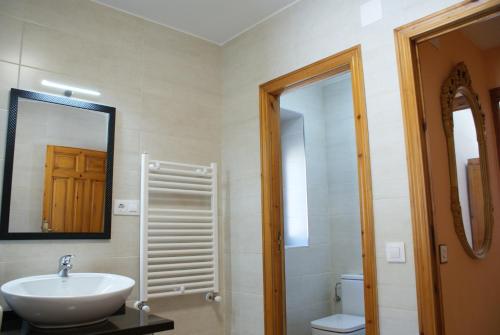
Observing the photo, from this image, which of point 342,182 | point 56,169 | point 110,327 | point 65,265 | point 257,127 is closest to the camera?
point 110,327

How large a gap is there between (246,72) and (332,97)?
1418mm

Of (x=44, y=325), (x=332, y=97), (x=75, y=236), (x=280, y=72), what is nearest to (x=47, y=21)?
(x=75, y=236)

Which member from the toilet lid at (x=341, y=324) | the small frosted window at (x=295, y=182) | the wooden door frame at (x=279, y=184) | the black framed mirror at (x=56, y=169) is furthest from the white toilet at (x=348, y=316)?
the black framed mirror at (x=56, y=169)

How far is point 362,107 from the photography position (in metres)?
1.96

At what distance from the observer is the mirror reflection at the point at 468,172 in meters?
2.29

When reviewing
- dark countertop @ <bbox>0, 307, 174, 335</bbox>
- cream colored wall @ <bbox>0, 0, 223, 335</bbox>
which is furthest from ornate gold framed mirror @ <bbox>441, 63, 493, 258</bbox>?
dark countertop @ <bbox>0, 307, 174, 335</bbox>

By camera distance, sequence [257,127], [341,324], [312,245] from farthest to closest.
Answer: [312,245] < [341,324] < [257,127]

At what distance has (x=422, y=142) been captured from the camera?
1.76 meters

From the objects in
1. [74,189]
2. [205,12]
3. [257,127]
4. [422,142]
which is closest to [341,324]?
[257,127]

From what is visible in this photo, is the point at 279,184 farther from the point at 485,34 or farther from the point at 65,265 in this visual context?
the point at 485,34

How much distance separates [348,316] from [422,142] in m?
2.07

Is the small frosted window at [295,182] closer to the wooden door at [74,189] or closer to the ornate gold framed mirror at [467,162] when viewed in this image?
the ornate gold framed mirror at [467,162]

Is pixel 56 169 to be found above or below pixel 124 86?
below

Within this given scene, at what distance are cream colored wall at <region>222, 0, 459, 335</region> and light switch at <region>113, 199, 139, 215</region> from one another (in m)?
0.68
